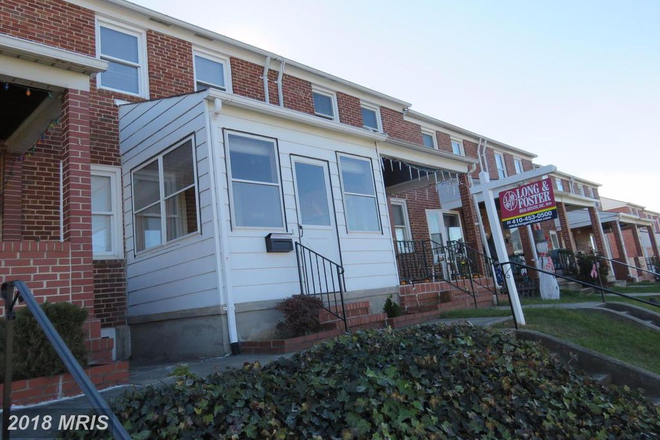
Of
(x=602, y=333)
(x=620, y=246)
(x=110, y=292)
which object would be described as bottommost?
(x=602, y=333)

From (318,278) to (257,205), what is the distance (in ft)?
4.88

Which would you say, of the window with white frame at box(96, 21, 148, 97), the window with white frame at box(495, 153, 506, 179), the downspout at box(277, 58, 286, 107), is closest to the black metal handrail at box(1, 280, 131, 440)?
the window with white frame at box(96, 21, 148, 97)

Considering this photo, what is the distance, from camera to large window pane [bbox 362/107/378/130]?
1327cm

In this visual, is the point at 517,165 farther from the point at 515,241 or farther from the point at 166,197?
the point at 166,197

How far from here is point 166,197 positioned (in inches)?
276

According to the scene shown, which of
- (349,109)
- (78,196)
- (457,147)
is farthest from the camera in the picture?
(457,147)

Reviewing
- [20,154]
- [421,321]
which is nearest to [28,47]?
[20,154]

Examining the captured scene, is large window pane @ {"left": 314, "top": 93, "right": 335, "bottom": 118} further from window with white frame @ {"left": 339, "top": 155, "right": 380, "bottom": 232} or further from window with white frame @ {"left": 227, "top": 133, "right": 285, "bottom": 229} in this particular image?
window with white frame @ {"left": 227, "top": 133, "right": 285, "bottom": 229}

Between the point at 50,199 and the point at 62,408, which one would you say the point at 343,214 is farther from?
the point at 62,408

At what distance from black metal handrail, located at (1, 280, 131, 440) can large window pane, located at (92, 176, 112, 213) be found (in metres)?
5.13

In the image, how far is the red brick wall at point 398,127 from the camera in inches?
543

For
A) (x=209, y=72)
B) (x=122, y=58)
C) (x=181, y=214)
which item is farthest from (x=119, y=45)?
(x=181, y=214)

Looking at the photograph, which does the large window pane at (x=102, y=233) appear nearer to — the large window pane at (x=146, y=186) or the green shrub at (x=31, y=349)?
the large window pane at (x=146, y=186)

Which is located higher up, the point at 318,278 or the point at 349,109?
the point at 349,109
